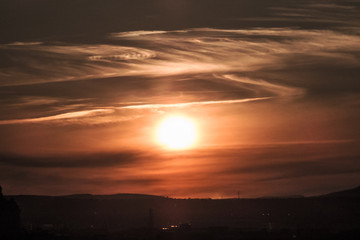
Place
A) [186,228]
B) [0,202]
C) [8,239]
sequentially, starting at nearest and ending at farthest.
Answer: [8,239], [0,202], [186,228]

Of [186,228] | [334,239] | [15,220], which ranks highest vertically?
[186,228]

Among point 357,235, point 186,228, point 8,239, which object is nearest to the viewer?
point 8,239

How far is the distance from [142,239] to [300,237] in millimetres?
22773

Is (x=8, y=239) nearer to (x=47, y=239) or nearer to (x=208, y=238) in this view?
(x=47, y=239)

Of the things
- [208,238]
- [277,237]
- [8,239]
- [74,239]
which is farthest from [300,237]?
[8,239]

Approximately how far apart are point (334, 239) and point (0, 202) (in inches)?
1974

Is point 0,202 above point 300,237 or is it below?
above

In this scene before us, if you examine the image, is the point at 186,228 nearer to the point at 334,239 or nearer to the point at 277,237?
the point at 277,237

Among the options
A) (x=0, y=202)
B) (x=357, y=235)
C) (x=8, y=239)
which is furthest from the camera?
(x=0, y=202)

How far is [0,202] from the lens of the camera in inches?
5089

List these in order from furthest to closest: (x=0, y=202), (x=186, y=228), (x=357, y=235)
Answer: (x=186, y=228) < (x=0, y=202) < (x=357, y=235)

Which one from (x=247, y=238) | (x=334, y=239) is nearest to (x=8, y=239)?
(x=247, y=238)

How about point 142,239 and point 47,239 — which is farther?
point 142,239

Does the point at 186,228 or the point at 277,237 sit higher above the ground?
the point at 186,228
